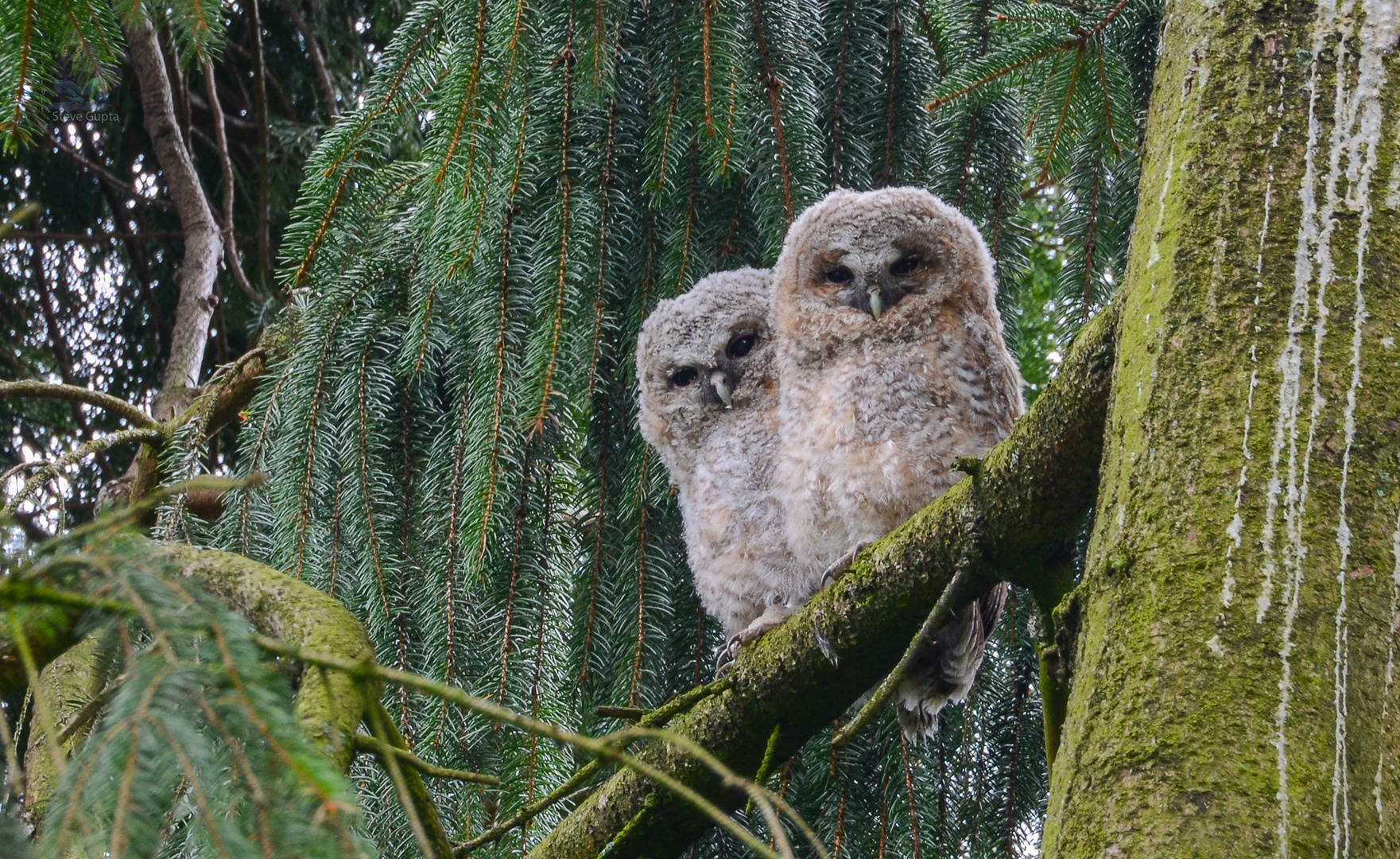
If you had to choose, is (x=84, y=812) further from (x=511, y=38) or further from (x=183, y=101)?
(x=183, y=101)

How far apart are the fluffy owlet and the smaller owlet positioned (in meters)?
0.11

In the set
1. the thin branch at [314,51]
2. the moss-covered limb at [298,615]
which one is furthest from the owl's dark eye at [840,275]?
the thin branch at [314,51]

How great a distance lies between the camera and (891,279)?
2611 millimetres

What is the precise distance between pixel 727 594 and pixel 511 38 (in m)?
1.19

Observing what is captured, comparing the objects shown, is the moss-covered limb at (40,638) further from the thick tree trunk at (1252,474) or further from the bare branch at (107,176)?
the bare branch at (107,176)

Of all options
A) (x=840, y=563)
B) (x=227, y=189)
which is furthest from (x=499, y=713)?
(x=227, y=189)

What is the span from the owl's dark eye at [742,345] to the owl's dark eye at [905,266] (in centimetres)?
40

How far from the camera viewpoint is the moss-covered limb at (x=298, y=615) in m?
1.56

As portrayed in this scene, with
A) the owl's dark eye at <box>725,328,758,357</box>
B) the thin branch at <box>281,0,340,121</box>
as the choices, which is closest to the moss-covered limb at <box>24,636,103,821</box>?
the owl's dark eye at <box>725,328,758,357</box>

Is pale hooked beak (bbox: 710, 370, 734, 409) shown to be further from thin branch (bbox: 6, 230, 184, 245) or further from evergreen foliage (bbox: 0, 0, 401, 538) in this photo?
thin branch (bbox: 6, 230, 184, 245)

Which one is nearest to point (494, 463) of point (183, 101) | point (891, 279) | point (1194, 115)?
point (891, 279)

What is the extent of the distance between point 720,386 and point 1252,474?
68.6 inches

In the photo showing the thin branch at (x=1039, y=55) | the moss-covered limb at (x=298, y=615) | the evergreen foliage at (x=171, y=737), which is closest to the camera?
the evergreen foliage at (x=171, y=737)

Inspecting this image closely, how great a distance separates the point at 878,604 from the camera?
1760 mm
